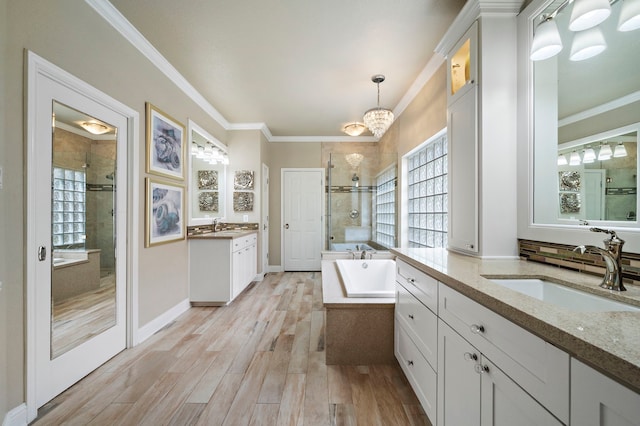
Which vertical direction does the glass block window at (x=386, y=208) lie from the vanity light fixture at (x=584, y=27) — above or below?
below

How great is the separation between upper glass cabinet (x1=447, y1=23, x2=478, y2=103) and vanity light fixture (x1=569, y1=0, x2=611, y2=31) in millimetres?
573

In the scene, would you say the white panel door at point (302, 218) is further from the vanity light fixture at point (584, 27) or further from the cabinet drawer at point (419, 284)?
the vanity light fixture at point (584, 27)

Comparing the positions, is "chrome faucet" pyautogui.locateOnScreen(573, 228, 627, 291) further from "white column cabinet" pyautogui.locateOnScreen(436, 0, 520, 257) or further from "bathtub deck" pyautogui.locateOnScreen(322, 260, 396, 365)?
"bathtub deck" pyautogui.locateOnScreen(322, 260, 396, 365)

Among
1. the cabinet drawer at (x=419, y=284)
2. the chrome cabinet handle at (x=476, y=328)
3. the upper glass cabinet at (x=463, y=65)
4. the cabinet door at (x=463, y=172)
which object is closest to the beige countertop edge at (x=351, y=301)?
the cabinet drawer at (x=419, y=284)

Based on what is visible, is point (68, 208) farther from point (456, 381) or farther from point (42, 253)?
point (456, 381)

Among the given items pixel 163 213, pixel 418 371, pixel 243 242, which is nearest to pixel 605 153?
pixel 418 371

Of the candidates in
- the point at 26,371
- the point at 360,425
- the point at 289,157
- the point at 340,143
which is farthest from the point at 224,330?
the point at 340,143

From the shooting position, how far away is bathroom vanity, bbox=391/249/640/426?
557 mm

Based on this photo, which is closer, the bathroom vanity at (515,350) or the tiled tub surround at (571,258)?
the bathroom vanity at (515,350)

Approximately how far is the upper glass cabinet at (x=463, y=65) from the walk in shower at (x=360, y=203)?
80.6 inches

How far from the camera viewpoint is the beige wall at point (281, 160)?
214 inches

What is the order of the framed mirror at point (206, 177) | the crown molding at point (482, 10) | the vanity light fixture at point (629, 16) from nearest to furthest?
the vanity light fixture at point (629, 16) < the crown molding at point (482, 10) < the framed mirror at point (206, 177)

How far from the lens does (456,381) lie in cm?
112

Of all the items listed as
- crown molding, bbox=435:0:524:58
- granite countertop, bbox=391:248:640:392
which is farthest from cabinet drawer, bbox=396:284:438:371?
crown molding, bbox=435:0:524:58
